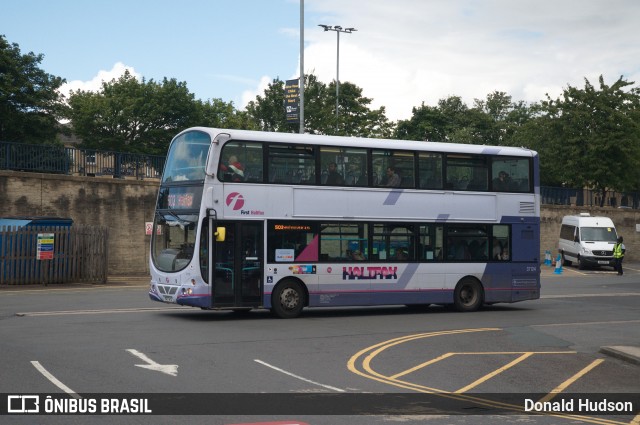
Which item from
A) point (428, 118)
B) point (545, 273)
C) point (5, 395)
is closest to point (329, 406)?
point (5, 395)

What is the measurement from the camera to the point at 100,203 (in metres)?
34.8

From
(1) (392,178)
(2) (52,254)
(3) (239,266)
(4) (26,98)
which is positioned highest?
(4) (26,98)

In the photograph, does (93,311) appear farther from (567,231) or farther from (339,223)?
(567,231)

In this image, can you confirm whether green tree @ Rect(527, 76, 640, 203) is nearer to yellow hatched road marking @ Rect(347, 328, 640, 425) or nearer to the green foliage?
the green foliage

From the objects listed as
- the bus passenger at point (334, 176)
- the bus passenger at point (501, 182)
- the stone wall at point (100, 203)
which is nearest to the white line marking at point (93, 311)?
the bus passenger at point (334, 176)

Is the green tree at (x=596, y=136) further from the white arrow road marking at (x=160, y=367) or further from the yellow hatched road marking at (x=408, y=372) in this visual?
the white arrow road marking at (x=160, y=367)

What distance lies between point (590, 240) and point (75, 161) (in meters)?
26.4

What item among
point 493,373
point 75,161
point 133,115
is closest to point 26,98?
point 75,161

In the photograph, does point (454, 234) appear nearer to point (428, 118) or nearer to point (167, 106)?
point (167, 106)

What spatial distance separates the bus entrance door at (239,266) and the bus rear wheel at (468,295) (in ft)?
18.8

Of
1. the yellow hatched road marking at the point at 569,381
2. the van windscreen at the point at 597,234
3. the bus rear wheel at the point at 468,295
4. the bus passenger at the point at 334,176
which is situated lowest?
the yellow hatched road marking at the point at 569,381

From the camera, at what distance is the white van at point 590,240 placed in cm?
4459

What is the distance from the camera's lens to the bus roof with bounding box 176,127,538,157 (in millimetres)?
19203

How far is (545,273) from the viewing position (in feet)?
144
